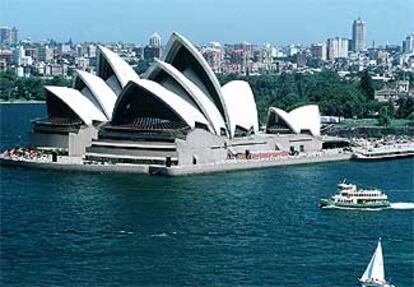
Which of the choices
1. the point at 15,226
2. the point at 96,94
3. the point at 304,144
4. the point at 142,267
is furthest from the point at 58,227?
the point at 304,144

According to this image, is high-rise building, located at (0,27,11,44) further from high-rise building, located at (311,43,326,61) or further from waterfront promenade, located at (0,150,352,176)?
waterfront promenade, located at (0,150,352,176)

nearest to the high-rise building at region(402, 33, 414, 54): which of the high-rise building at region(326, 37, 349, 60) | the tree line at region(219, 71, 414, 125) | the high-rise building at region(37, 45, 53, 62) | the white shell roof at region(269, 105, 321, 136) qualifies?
the high-rise building at region(326, 37, 349, 60)

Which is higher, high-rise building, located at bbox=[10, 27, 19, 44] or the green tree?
high-rise building, located at bbox=[10, 27, 19, 44]

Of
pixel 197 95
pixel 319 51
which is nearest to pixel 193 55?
pixel 197 95

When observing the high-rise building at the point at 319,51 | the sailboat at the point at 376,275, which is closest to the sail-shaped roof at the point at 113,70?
the sailboat at the point at 376,275

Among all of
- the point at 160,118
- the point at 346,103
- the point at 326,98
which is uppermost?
the point at 326,98

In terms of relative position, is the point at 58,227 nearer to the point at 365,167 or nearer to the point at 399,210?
the point at 399,210

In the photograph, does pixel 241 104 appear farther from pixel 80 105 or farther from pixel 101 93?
pixel 80 105
